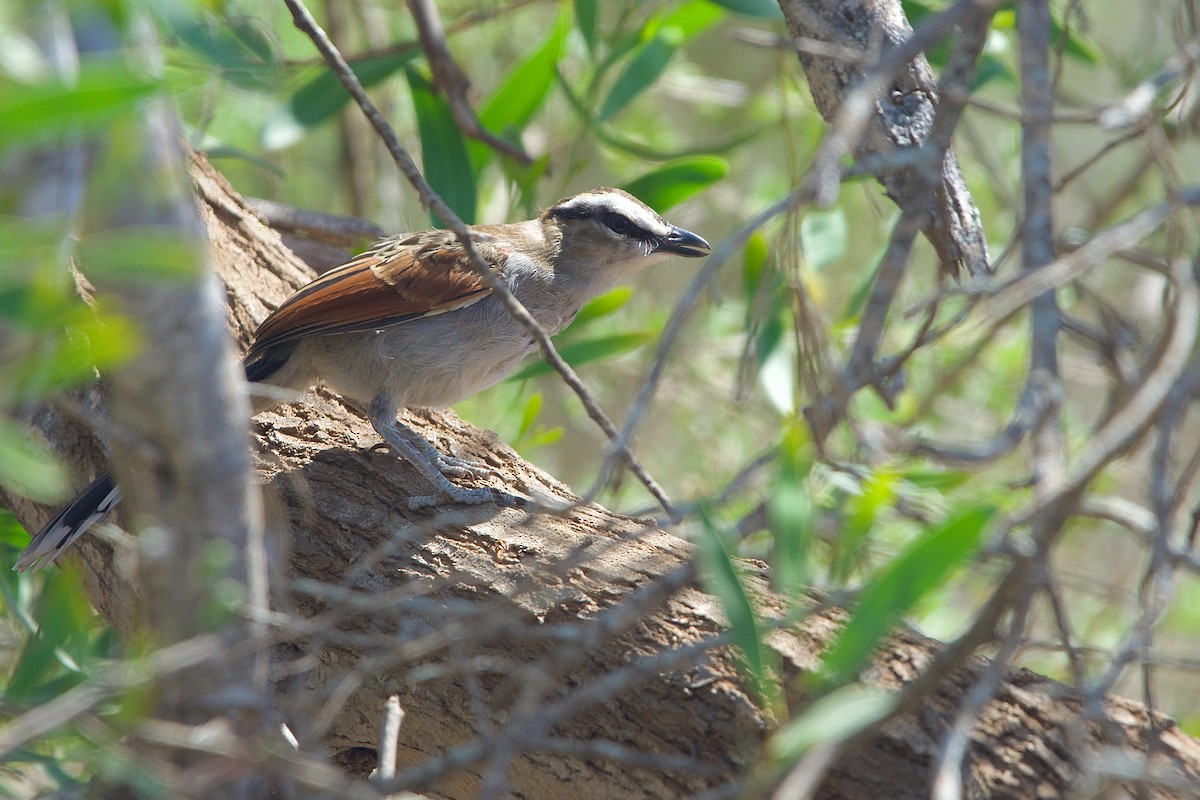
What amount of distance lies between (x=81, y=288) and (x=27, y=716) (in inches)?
70.0

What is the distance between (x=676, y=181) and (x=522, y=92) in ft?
2.62

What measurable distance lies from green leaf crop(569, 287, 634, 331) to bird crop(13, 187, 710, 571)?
0.12 meters

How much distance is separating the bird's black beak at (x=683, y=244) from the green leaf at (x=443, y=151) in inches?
31.2

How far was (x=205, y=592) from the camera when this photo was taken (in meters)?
1.52

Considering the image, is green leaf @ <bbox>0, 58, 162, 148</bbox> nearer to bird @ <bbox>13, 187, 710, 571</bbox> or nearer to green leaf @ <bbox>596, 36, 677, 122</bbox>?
bird @ <bbox>13, 187, 710, 571</bbox>

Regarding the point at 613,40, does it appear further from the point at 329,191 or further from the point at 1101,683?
the point at 1101,683

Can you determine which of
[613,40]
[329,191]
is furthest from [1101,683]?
[329,191]

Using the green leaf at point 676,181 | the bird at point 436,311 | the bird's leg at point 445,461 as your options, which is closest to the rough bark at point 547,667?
the bird's leg at point 445,461

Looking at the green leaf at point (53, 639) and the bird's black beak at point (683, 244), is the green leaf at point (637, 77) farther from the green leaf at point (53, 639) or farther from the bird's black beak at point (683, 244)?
the green leaf at point (53, 639)

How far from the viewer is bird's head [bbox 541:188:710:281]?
12.6 ft

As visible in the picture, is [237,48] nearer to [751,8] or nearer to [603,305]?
[603,305]

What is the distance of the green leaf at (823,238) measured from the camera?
4.43m

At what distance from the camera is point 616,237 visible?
384cm

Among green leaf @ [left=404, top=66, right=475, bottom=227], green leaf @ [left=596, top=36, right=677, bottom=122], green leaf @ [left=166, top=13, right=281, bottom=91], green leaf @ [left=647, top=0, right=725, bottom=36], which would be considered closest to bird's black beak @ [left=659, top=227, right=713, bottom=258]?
green leaf @ [left=596, top=36, right=677, bottom=122]
